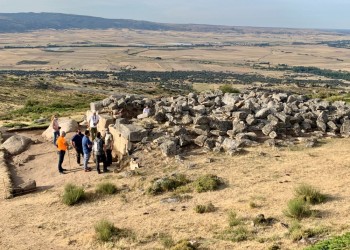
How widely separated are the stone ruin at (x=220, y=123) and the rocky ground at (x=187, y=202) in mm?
727

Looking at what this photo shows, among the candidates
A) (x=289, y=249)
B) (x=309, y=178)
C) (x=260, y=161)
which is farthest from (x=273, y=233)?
(x=260, y=161)

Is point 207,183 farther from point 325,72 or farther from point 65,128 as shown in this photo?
point 325,72

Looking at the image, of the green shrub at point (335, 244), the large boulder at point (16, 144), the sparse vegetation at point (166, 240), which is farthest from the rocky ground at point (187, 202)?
the large boulder at point (16, 144)

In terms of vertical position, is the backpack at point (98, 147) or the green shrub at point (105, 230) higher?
the backpack at point (98, 147)

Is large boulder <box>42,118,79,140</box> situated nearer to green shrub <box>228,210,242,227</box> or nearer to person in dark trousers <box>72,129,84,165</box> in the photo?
person in dark trousers <box>72,129,84,165</box>

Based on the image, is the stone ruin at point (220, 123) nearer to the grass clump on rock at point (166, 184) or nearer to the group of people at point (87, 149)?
the group of people at point (87, 149)

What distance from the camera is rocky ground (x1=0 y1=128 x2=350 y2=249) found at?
11586 millimetres

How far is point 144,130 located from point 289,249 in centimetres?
1017

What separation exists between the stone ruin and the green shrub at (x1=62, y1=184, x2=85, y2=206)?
4023mm

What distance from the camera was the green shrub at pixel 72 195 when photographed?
14445 mm

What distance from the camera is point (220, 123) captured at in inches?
813

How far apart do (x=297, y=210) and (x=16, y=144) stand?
14955 mm

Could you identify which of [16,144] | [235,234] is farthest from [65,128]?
[235,234]

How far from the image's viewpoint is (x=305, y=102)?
26.0 meters
